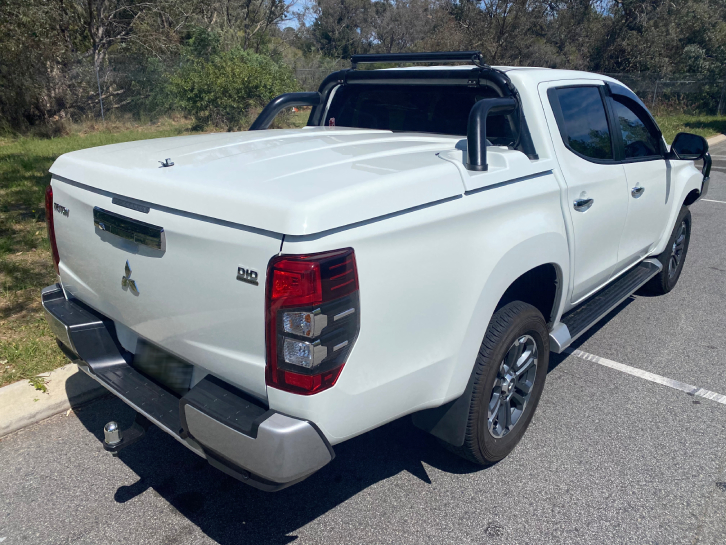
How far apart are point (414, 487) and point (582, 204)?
175 cm

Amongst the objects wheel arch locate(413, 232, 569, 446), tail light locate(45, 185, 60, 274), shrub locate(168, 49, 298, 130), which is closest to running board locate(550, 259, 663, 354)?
wheel arch locate(413, 232, 569, 446)

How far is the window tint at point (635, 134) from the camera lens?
13.4 ft

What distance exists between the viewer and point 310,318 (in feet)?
6.37

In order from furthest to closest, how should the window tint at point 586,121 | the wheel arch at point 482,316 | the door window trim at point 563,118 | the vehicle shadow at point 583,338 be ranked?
the vehicle shadow at point 583,338 → the window tint at point 586,121 → the door window trim at point 563,118 → the wheel arch at point 482,316

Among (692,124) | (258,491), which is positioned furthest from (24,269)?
(692,124)

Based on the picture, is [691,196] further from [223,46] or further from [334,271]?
[223,46]

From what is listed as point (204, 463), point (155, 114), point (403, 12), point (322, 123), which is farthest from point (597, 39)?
point (204, 463)

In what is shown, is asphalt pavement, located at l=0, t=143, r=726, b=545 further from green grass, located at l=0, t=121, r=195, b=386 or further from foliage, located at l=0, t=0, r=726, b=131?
foliage, located at l=0, t=0, r=726, b=131

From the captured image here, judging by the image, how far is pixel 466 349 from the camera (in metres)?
2.51

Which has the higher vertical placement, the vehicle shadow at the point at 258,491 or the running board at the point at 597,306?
the running board at the point at 597,306

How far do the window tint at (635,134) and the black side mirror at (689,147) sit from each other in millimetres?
280

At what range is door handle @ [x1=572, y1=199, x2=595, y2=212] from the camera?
3.20 m

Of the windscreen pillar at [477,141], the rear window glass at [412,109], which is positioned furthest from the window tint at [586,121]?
the windscreen pillar at [477,141]

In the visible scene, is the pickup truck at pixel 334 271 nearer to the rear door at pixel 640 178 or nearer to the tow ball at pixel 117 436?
the tow ball at pixel 117 436
